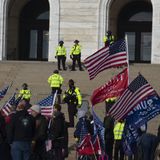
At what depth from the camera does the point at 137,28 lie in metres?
40.5

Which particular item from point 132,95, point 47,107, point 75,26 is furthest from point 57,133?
point 75,26

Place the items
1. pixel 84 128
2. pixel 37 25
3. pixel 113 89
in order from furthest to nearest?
pixel 37 25 < pixel 84 128 < pixel 113 89

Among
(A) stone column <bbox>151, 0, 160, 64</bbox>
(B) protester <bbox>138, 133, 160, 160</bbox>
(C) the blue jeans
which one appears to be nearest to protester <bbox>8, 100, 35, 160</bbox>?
(C) the blue jeans

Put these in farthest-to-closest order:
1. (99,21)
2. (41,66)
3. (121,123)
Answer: (99,21) < (41,66) < (121,123)

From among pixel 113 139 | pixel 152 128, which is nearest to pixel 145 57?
pixel 152 128

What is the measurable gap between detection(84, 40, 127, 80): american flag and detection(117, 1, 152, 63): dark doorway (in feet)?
80.3

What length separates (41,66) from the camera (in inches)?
1302

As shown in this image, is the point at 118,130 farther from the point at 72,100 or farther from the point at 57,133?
the point at 72,100

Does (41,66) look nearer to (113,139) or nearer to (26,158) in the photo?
(113,139)

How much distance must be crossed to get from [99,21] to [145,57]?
416cm

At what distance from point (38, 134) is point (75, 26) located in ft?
76.4

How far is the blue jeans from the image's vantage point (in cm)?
1465

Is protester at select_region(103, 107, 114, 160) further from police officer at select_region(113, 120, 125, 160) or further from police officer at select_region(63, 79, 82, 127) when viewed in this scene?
police officer at select_region(63, 79, 82, 127)

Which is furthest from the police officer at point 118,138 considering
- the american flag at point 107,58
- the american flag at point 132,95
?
the american flag at point 132,95
